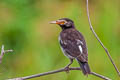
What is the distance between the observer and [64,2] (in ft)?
28.4

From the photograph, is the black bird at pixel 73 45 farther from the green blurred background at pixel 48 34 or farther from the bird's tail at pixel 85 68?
the green blurred background at pixel 48 34

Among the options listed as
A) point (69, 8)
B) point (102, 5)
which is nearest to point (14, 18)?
point (69, 8)

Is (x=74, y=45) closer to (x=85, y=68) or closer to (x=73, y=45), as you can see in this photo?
(x=73, y=45)

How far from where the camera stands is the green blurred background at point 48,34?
277 inches

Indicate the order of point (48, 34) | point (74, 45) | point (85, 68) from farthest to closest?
point (48, 34)
point (74, 45)
point (85, 68)

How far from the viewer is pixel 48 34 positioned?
8.05 meters

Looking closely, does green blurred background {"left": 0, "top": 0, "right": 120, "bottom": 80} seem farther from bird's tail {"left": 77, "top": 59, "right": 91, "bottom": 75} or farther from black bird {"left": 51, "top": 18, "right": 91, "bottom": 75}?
bird's tail {"left": 77, "top": 59, "right": 91, "bottom": 75}

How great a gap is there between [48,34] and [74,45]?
2.36 meters

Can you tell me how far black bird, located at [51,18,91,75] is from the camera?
5.48 m

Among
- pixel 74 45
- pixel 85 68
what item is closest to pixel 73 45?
pixel 74 45

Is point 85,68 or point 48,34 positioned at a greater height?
point 48,34

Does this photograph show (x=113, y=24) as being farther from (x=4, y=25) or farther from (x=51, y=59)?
(x=4, y=25)

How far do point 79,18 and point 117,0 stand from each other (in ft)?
2.64

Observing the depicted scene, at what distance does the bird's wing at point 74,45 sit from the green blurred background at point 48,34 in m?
0.86
